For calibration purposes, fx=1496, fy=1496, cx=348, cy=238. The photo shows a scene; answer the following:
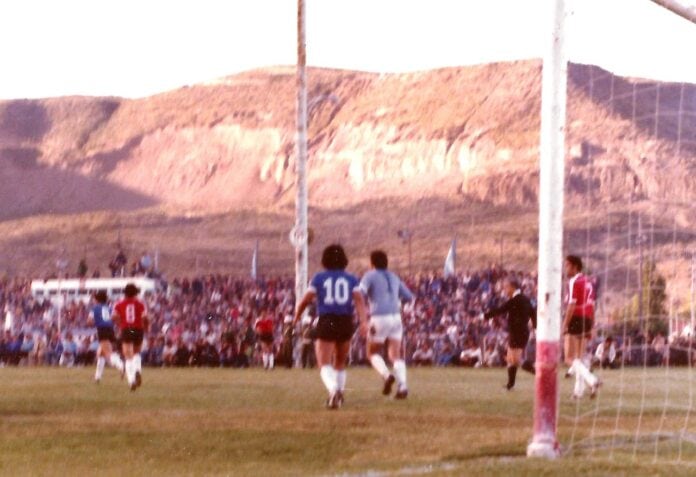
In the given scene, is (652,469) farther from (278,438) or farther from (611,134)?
(611,134)

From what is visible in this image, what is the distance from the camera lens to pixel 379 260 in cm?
1934

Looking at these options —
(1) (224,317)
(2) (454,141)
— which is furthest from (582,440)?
(2) (454,141)

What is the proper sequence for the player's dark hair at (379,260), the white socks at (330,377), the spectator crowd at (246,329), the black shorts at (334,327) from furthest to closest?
the spectator crowd at (246,329), the player's dark hair at (379,260), the black shorts at (334,327), the white socks at (330,377)

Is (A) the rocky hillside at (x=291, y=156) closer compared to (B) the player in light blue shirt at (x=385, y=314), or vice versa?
(B) the player in light blue shirt at (x=385, y=314)

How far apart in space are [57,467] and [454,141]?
145 meters

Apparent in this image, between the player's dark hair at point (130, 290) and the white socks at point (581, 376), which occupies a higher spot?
the player's dark hair at point (130, 290)

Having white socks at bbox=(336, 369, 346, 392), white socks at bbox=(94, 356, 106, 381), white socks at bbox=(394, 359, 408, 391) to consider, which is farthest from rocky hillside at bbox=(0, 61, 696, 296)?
white socks at bbox=(336, 369, 346, 392)

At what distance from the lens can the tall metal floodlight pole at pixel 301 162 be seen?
3584 centimetres

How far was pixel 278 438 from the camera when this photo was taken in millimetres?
13156

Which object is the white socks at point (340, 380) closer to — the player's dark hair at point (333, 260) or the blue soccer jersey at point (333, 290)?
the blue soccer jersey at point (333, 290)

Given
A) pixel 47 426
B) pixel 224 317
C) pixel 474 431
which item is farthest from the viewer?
pixel 224 317

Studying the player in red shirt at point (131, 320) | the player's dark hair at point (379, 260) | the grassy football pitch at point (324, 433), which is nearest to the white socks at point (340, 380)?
the grassy football pitch at point (324, 433)

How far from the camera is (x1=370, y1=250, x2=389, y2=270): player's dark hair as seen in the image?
63.0ft

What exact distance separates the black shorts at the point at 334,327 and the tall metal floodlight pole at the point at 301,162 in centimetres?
1753
